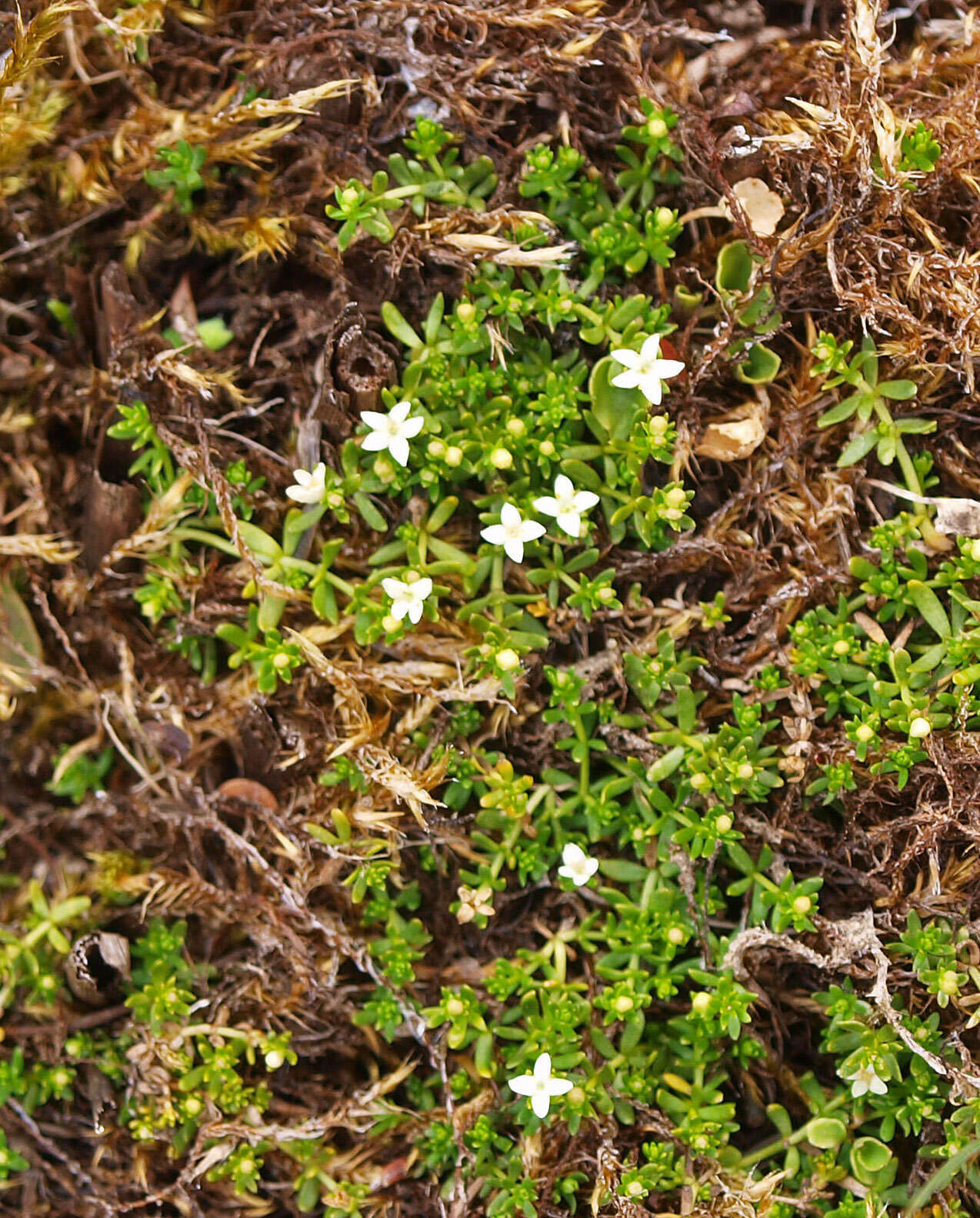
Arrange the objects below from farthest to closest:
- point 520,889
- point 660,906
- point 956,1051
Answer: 1. point 520,889
2. point 660,906
3. point 956,1051

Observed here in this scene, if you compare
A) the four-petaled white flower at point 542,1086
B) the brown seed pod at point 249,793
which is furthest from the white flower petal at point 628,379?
the four-petaled white flower at point 542,1086

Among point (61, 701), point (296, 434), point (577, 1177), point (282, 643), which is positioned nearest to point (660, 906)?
point (577, 1177)

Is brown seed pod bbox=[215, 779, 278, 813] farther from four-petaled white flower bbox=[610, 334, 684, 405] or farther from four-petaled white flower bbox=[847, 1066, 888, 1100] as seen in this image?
four-petaled white flower bbox=[847, 1066, 888, 1100]

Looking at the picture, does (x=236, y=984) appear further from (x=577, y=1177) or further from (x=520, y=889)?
(x=577, y=1177)

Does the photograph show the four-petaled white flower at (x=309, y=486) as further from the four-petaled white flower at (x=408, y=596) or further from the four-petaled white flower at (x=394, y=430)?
the four-petaled white flower at (x=408, y=596)

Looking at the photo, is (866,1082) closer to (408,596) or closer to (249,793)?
(408,596)
